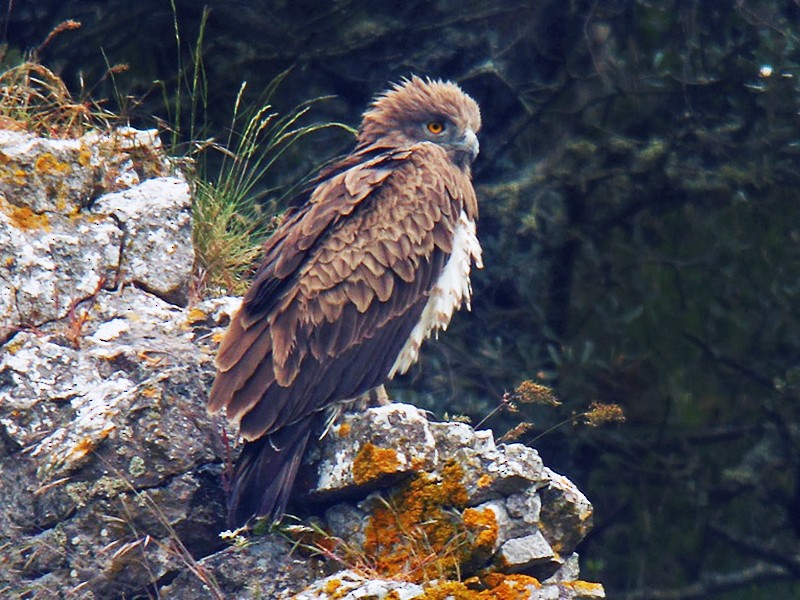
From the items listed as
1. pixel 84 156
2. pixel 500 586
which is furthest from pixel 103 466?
pixel 84 156

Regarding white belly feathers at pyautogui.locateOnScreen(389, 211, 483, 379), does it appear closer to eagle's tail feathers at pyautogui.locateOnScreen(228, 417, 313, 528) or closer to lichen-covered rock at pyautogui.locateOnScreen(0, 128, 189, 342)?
eagle's tail feathers at pyautogui.locateOnScreen(228, 417, 313, 528)

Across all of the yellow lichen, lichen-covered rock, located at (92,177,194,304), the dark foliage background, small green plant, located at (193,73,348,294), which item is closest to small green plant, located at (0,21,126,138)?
lichen-covered rock, located at (92,177,194,304)

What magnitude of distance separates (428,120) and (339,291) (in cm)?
147

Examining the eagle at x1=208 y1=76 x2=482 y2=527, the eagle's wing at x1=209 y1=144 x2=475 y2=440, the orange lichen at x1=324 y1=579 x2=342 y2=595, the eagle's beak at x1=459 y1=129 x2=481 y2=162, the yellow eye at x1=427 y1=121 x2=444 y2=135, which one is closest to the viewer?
the orange lichen at x1=324 y1=579 x2=342 y2=595

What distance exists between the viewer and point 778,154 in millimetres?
7336

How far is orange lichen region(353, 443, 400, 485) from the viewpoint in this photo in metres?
5.05

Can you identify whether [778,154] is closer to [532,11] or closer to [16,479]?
[532,11]

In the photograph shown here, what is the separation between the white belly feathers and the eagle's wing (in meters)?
0.05

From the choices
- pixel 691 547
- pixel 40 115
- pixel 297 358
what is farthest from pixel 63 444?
pixel 691 547

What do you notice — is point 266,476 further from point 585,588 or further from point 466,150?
point 466,150

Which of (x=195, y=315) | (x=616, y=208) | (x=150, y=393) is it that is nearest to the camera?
(x=150, y=393)

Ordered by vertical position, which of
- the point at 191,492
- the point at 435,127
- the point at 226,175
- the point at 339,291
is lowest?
the point at 191,492

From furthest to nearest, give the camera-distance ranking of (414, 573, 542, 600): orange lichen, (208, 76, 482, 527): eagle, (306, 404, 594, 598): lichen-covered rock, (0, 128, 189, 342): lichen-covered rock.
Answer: (0, 128, 189, 342): lichen-covered rock < (208, 76, 482, 527): eagle < (306, 404, 594, 598): lichen-covered rock < (414, 573, 542, 600): orange lichen

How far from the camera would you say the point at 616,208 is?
7.58m
